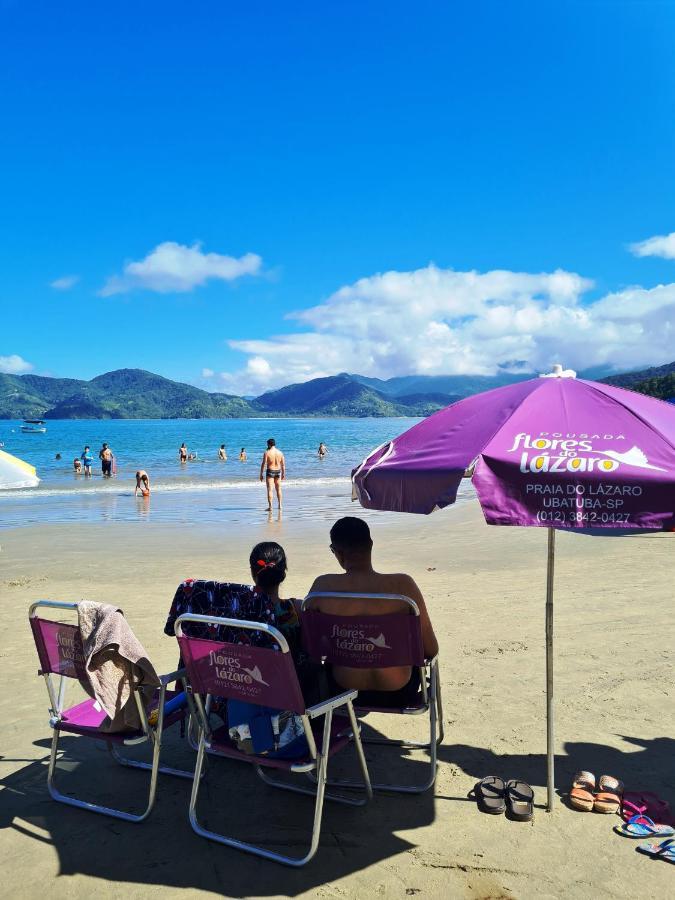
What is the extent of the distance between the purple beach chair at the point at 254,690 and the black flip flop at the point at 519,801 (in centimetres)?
75

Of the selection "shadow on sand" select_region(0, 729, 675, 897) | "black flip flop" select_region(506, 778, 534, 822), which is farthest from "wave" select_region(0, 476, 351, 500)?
"black flip flop" select_region(506, 778, 534, 822)

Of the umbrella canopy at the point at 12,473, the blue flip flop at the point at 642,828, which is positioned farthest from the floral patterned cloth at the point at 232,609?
the umbrella canopy at the point at 12,473

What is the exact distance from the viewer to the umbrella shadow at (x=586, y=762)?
3.62 metres

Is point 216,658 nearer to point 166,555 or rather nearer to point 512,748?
point 512,748

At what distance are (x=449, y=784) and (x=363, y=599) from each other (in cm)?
114

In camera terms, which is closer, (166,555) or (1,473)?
(1,473)

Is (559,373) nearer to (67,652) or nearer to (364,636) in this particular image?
(364,636)

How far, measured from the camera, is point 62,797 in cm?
350

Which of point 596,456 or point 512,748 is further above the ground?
point 596,456

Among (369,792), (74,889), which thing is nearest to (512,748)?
(369,792)

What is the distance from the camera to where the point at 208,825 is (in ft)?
10.7

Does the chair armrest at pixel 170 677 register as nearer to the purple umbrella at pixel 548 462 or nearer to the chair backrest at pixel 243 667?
the chair backrest at pixel 243 667

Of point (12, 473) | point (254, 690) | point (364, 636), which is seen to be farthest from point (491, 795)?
point (12, 473)

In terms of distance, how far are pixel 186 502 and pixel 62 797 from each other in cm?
1657
